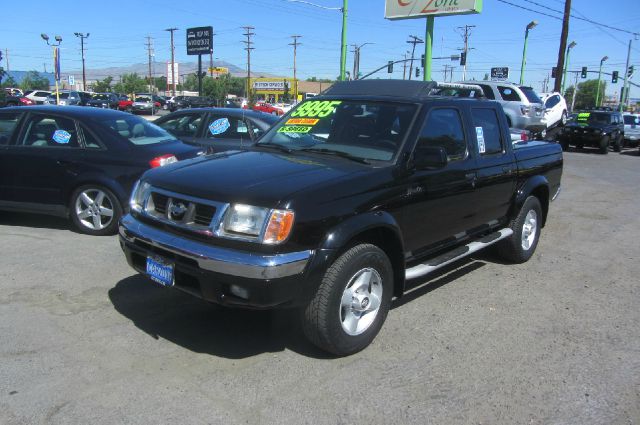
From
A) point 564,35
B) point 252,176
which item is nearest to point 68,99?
point 564,35

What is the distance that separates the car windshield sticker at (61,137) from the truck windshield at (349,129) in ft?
10.3

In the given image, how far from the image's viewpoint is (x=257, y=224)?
3260 millimetres

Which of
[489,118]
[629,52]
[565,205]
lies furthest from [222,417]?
[629,52]

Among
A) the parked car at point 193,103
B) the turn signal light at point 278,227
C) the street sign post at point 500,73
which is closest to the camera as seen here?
the turn signal light at point 278,227

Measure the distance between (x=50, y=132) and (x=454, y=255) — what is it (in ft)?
16.8

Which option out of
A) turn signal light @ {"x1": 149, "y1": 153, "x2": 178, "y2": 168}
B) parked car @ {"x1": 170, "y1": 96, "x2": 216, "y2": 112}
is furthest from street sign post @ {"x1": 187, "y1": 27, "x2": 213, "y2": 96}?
turn signal light @ {"x1": 149, "y1": 153, "x2": 178, "y2": 168}

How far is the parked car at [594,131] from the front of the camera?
22500 millimetres

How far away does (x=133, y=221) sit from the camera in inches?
154

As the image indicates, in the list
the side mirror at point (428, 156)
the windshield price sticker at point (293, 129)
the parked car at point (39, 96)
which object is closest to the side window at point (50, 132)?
the windshield price sticker at point (293, 129)

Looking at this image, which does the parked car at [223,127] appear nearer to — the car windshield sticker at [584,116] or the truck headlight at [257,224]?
the truck headlight at [257,224]

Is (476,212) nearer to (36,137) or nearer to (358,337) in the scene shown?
(358,337)

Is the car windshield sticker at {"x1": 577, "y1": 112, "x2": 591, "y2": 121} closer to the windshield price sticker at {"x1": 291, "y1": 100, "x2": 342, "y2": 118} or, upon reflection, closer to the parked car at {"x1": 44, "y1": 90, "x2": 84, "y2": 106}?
the windshield price sticker at {"x1": 291, "y1": 100, "x2": 342, "y2": 118}

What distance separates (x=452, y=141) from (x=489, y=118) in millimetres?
905

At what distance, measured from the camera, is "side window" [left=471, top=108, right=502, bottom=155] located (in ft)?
16.7
